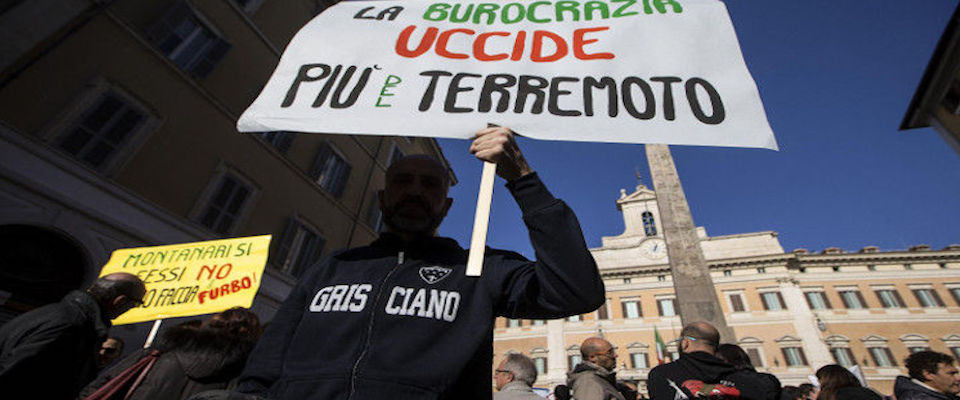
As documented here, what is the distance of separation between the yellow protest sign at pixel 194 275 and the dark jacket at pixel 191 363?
5.78 ft

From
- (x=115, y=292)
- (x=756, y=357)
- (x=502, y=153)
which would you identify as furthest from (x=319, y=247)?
(x=756, y=357)

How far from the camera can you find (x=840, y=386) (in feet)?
10.7

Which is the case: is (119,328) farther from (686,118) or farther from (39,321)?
(686,118)

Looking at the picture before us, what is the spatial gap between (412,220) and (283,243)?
32.1 ft

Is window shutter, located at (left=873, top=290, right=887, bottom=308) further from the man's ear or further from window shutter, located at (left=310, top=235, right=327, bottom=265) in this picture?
the man's ear

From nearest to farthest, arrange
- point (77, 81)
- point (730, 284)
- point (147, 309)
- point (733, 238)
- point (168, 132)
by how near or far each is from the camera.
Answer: point (147, 309), point (77, 81), point (168, 132), point (730, 284), point (733, 238)

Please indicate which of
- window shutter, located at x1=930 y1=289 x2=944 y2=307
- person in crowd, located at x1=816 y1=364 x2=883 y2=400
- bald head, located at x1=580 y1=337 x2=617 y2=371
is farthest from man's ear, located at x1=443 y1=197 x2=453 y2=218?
window shutter, located at x1=930 y1=289 x2=944 y2=307

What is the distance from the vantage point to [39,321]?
207 centimetres

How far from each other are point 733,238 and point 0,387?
37.0m

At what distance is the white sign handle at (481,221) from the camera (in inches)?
40.9

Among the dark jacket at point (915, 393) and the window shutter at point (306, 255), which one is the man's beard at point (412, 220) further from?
the window shutter at point (306, 255)

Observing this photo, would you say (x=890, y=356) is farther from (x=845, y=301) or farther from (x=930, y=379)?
(x=930, y=379)

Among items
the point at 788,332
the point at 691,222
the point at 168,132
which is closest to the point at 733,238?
the point at 788,332

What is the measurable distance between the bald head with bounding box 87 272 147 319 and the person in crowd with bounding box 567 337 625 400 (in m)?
3.24
